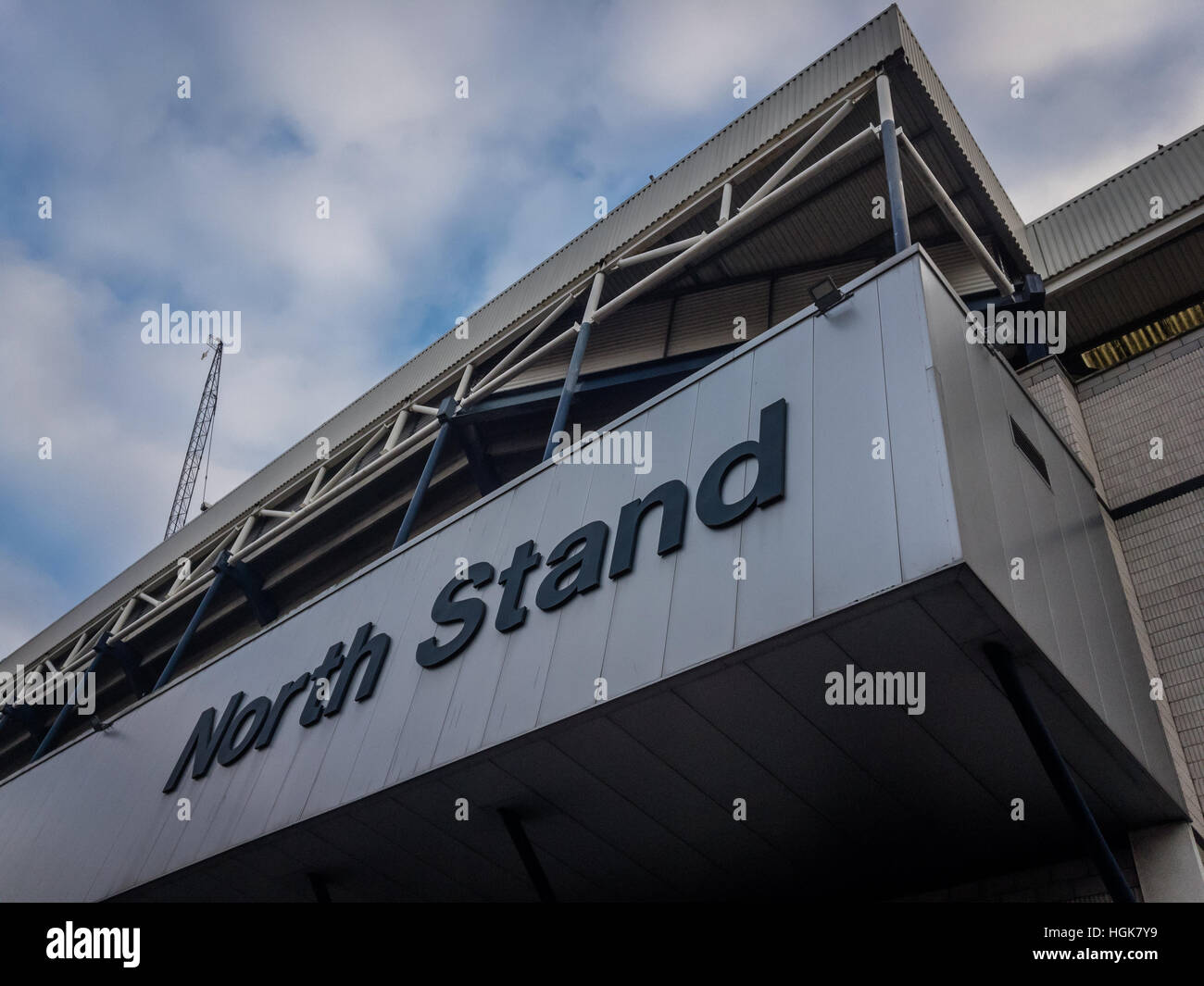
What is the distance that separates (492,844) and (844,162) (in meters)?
7.05

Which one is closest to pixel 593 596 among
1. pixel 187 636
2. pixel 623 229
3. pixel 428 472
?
pixel 428 472

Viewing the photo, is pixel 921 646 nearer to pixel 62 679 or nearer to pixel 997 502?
Result: pixel 997 502

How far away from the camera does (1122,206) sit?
29.8 ft

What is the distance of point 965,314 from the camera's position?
5914mm

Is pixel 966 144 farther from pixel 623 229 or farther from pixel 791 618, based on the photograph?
pixel 791 618

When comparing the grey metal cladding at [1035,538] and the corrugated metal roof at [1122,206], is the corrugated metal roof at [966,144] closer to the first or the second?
the corrugated metal roof at [1122,206]

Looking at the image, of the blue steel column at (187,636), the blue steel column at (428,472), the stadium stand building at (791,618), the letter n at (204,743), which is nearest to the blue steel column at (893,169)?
the stadium stand building at (791,618)

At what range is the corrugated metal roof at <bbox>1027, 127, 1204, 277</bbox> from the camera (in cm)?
866

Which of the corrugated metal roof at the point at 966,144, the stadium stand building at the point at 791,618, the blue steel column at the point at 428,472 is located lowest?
the stadium stand building at the point at 791,618

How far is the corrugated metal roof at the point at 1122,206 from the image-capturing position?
341 inches

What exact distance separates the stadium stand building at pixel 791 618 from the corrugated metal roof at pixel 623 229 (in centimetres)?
7

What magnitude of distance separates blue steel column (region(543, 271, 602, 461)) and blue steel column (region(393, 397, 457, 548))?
166cm
